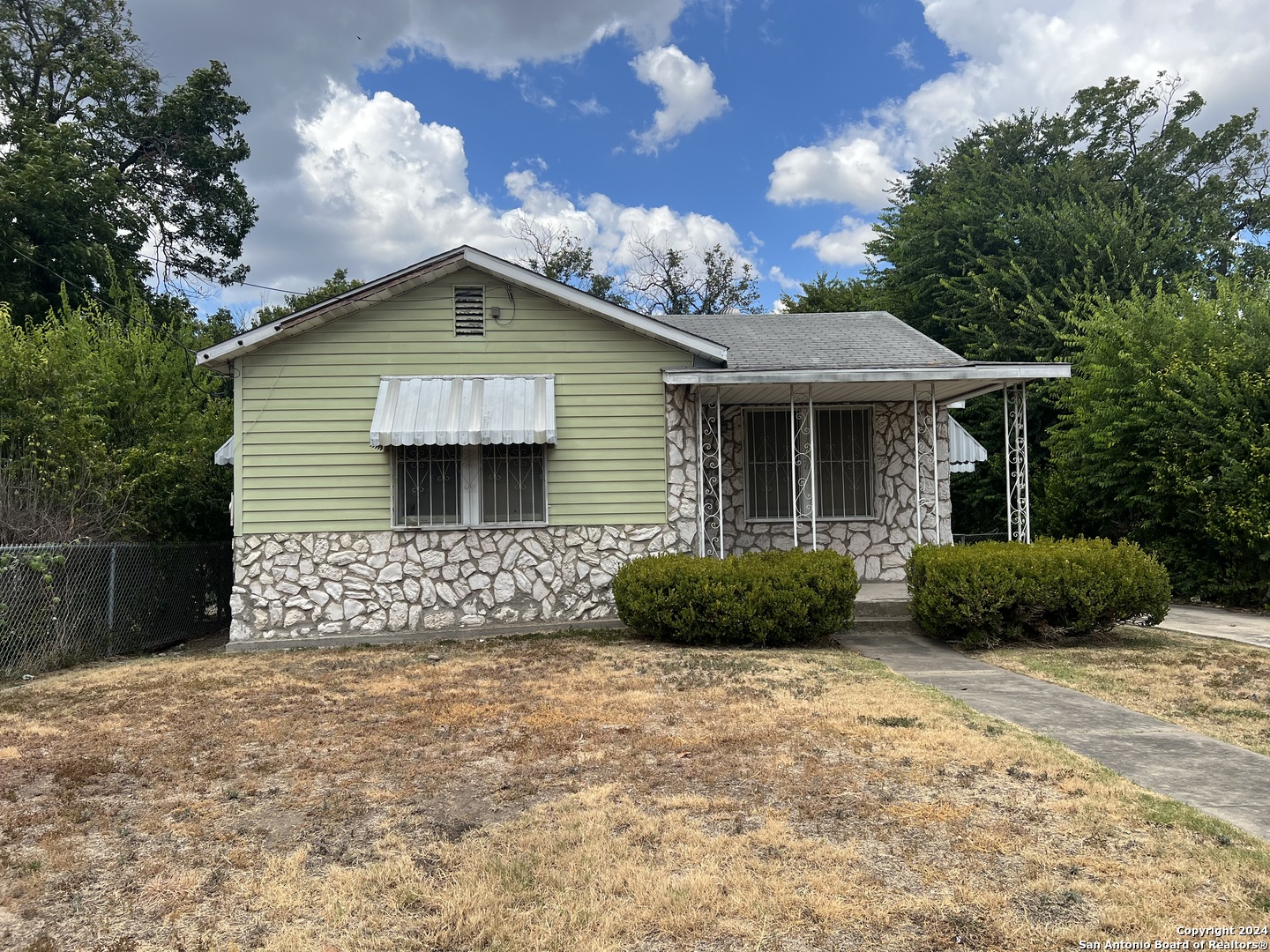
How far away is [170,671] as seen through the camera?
29.6 feet

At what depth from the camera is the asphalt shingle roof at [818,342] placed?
11148 mm

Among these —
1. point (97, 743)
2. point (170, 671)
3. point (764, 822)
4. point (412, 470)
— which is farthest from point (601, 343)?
point (764, 822)

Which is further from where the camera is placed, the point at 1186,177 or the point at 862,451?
the point at 1186,177

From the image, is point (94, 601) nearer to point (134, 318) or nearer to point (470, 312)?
point (470, 312)

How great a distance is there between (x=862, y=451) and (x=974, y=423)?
891cm

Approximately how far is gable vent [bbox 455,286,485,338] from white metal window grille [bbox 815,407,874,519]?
17.1 feet

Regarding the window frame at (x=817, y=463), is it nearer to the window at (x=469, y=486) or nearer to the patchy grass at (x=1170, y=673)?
the window at (x=469, y=486)

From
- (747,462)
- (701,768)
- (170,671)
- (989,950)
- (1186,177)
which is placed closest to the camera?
(989,950)

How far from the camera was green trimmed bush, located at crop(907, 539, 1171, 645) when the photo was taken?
29.2 ft

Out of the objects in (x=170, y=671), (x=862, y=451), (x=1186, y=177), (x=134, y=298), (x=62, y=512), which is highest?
(x=1186, y=177)

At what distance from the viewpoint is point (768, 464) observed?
12617 mm

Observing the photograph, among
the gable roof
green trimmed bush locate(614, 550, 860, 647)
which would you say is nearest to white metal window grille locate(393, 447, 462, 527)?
the gable roof

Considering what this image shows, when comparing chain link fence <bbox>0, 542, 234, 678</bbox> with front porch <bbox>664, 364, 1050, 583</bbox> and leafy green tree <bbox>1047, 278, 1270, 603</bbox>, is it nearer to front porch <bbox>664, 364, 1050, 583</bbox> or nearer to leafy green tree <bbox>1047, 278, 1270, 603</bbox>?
front porch <bbox>664, 364, 1050, 583</bbox>

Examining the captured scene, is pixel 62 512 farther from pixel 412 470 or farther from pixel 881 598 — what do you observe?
pixel 881 598
